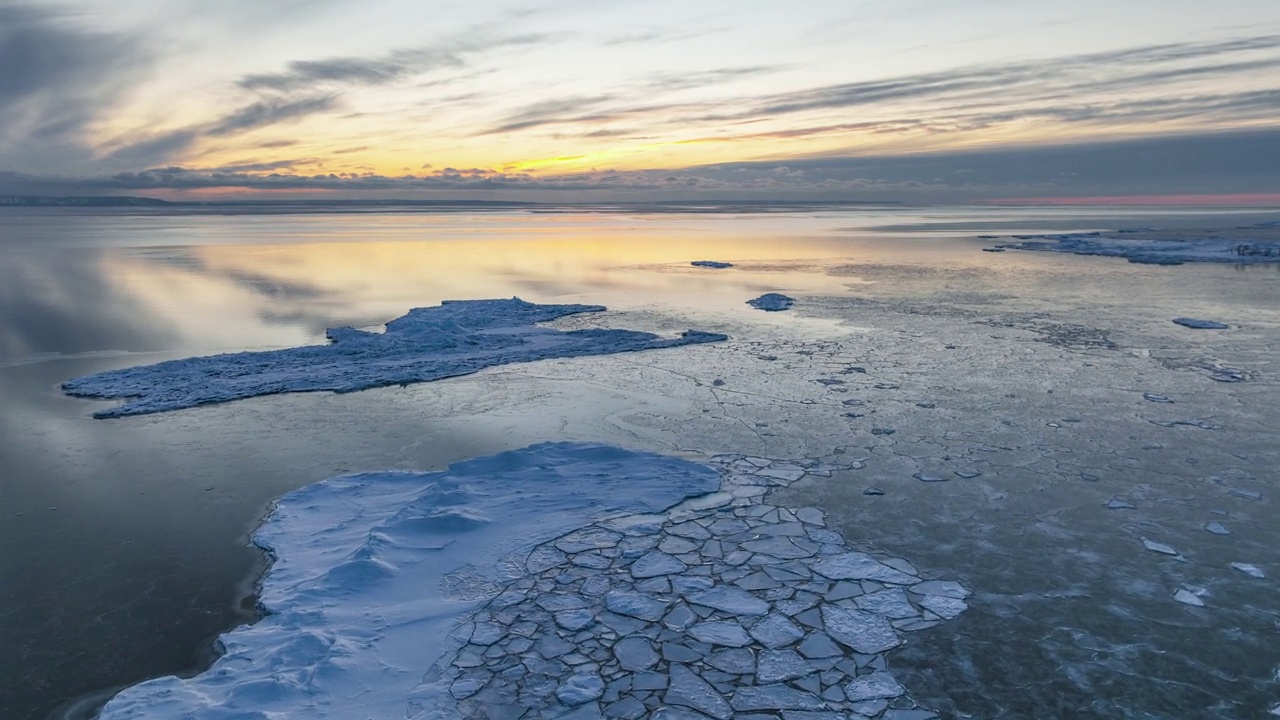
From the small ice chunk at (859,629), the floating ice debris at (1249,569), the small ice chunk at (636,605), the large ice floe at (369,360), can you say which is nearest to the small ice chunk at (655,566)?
the small ice chunk at (636,605)

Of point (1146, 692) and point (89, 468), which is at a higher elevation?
point (89, 468)

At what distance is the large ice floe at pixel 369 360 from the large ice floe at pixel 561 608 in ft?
12.7

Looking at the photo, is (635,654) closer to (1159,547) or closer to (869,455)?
(869,455)

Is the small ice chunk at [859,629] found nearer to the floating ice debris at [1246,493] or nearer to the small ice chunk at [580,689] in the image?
the small ice chunk at [580,689]

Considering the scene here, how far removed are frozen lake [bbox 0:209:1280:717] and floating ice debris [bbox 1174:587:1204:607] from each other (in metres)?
0.02

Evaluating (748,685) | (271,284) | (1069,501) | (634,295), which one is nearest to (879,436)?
(1069,501)

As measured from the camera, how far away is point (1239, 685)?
13.1ft

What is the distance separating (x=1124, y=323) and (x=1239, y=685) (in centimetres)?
1101

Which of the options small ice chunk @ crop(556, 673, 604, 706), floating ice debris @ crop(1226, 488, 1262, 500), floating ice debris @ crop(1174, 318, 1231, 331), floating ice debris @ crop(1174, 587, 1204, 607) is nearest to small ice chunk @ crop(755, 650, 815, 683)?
small ice chunk @ crop(556, 673, 604, 706)

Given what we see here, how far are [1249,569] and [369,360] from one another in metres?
10.4

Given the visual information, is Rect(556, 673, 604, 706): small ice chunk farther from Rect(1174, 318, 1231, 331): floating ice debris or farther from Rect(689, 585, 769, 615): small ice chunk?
Rect(1174, 318, 1231, 331): floating ice debris

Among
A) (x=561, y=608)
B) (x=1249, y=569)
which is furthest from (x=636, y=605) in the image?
(x=1249, y=569)

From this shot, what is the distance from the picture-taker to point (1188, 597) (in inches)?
189

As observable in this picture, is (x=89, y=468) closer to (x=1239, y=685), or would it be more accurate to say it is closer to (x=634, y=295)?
(x=1239, y=685)
